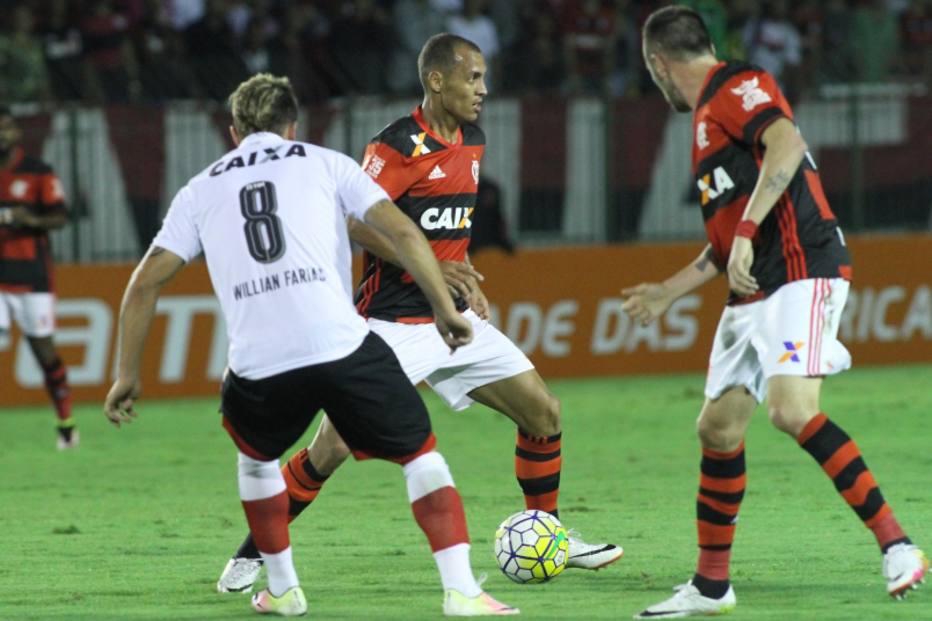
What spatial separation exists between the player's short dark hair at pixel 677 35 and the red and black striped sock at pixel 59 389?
7672 millimetres

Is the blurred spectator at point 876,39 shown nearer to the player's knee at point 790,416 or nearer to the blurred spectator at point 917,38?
the blurred spectator at point 917,38

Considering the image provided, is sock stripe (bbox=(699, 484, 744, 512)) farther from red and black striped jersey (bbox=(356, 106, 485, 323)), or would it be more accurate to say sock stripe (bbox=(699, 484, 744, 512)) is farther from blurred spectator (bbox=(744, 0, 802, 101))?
blurred spectator (bbox=(744, 0, 802, 101))

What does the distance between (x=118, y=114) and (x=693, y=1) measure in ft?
21.6

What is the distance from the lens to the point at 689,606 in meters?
6.68

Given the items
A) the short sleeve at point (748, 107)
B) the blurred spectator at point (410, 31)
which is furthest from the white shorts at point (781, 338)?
the blurred spectator at point (410, 31)

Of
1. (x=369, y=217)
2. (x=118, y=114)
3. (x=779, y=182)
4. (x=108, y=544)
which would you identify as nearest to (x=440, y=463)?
(x=369, y=217)

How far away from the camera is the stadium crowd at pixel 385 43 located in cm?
1756

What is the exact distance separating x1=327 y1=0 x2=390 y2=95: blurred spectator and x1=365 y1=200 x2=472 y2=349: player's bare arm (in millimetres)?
11908

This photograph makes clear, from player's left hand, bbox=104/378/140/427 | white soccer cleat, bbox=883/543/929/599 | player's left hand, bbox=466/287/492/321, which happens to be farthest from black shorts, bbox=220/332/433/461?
white soccer cleat, bbox=883/543/929/599

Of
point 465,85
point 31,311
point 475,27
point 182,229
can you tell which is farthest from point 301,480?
point 475,27

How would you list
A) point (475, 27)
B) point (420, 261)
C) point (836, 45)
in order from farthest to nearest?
point (836, 45) < point (475, 27) < point (420, 261)

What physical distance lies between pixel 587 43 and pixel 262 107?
13260mm

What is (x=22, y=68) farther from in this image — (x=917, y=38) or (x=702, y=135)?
(x=702, y=135)

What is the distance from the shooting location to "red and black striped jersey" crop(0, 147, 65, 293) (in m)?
13.9
